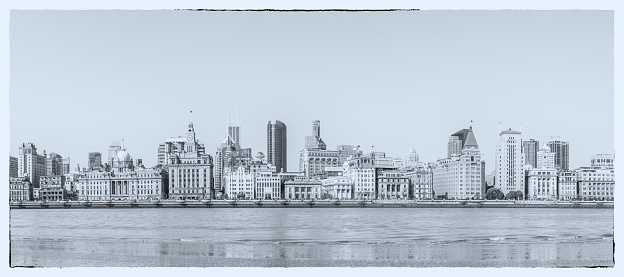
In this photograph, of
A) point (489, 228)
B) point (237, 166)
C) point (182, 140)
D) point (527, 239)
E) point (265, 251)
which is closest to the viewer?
point (265, 251)

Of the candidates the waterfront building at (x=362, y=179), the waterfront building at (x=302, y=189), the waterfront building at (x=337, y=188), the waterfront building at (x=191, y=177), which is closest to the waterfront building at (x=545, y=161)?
the waterfront building at (x=362, y=179)

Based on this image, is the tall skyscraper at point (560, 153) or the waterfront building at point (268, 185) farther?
the waterfront building at point (268, 185)

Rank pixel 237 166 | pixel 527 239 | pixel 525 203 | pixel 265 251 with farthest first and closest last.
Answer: pixel 237 166, pixel 525 203, pixel 527 239, pixel 265 251

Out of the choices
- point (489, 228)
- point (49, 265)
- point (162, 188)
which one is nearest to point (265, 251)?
point (49, 265)

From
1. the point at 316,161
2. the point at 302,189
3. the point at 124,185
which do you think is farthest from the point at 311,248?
the point at 302,189

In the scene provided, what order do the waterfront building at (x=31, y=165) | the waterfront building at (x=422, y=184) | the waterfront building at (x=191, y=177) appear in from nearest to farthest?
the waterfront building at (x=31, y=165)
the waterfront building at (x=191, y=177)
the waterfront building at (x=422, y=184)

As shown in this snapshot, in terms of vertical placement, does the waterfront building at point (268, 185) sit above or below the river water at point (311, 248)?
below

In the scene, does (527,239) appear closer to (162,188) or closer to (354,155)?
(354,155)

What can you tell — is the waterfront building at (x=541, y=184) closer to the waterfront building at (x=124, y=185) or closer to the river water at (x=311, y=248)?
the waterfront building at (x=124, y=185)
